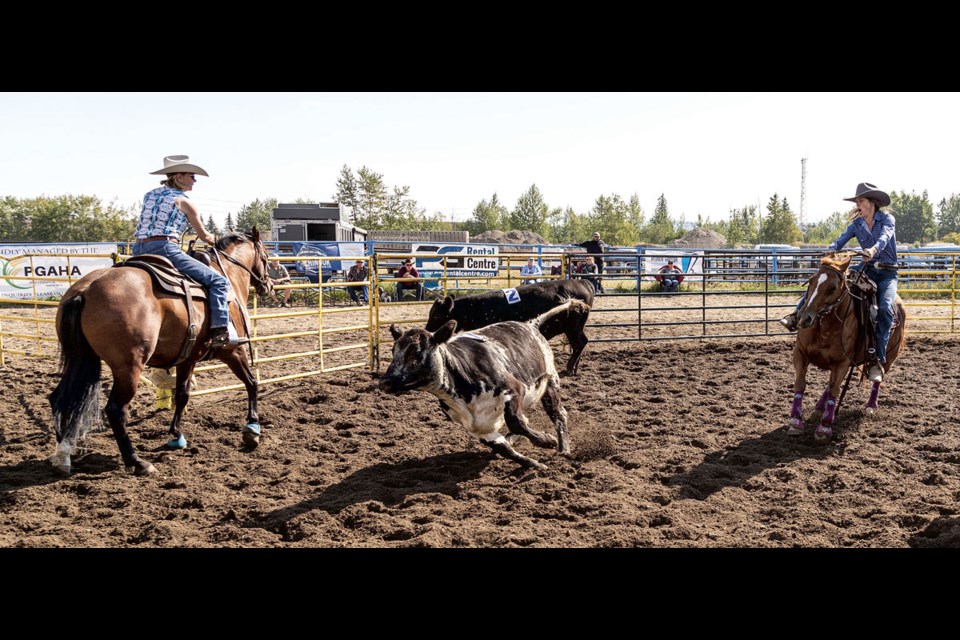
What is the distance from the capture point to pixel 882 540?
137 inches

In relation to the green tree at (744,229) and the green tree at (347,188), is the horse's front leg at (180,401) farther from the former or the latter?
the green tree at (744,229)

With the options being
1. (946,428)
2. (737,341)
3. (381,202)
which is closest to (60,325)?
(946,428)

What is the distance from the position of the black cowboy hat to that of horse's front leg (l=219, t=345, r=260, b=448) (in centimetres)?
536

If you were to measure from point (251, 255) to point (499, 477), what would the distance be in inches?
130

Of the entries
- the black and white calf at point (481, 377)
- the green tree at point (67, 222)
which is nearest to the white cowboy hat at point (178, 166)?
the black and white calf at point (481, 377)

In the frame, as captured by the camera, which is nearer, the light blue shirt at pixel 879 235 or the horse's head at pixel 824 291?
the horse's head at pixel 824 291

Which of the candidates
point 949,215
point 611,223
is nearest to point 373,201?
point 611,223

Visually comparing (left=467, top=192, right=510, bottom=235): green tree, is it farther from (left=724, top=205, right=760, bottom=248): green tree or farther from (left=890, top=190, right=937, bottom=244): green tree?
(left=890, top=190, right=937, bottom=244): green tree

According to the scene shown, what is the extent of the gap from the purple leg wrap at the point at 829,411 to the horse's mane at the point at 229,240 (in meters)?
5.17

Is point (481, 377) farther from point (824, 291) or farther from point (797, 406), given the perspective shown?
point (824, 291)

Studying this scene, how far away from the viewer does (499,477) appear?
179 inches

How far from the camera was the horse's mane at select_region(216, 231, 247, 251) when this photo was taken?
6020mm

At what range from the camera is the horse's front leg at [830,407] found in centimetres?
525

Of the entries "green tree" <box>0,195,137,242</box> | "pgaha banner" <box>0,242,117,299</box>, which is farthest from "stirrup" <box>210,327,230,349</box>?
"green tree" <box>0,195,137,242</box>
